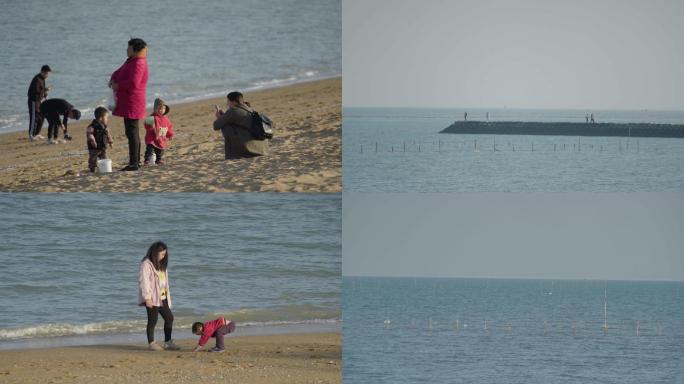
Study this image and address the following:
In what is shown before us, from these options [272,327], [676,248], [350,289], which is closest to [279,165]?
[272,327]

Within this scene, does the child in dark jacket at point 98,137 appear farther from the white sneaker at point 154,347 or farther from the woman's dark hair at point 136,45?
the white sneaker at point 154,347

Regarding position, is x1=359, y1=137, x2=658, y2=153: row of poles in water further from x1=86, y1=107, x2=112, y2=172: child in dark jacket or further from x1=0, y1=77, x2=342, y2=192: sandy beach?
x1=86, y1=107, x2=112, y2=172: child in dark jacket

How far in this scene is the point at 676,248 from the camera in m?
22.3

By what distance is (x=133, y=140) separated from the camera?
7438mm

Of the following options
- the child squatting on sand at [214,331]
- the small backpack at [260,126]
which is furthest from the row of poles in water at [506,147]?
the child squatting on sand at [214,331]

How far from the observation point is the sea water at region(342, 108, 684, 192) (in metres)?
9.48

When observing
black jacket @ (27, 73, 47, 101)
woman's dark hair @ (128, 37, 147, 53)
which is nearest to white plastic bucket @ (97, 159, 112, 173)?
woman's dark hair @ (128, 37, 147, 53)

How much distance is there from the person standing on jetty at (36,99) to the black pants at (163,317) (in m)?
1.91

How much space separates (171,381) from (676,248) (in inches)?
647

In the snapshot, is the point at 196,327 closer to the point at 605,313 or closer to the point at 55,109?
the point at 55,109

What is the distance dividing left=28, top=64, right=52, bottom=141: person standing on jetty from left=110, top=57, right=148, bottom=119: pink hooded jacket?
1.30m

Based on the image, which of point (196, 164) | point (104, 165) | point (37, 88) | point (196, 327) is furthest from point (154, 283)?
point (37, 88)

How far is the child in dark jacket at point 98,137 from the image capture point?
7.60 metres

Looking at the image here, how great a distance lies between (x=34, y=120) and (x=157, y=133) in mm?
1220
